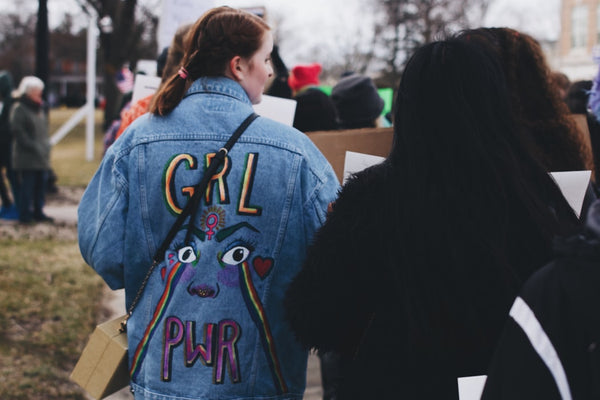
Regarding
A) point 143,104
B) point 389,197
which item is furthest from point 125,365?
point 143,104

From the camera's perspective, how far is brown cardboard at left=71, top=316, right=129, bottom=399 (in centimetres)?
216

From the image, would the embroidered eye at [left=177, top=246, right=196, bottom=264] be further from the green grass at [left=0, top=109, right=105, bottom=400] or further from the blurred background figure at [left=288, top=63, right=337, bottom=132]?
the green grass at [left=0, top=109, right=105, bottom=400]

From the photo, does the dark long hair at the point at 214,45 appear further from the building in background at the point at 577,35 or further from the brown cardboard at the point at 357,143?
the building in background at the point at 577,35

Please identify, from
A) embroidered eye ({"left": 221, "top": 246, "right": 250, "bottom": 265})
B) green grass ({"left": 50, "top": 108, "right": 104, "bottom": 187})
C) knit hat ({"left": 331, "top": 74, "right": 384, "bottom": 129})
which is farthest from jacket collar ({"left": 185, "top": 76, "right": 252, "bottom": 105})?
green grass ({"left": 50, "top": 108, "right": 104, "bottom": 187})

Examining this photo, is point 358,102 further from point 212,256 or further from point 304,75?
point 212,256

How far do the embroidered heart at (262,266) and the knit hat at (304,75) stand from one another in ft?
9.58

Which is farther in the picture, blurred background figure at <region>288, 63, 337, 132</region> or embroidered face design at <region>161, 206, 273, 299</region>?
blurred background figure at <region>288, 63, 337, 132</region>

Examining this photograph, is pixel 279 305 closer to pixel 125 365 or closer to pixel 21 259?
pixel 125 365

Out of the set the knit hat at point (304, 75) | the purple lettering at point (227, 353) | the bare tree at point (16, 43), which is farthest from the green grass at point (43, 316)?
the bare tree at point (16, 43)

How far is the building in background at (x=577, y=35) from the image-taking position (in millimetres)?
35281

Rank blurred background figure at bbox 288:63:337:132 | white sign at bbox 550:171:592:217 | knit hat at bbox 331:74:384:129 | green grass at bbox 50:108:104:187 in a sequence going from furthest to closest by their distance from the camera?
1. green grass at bbox 50:108:104:187
2. knit hat at bbox 331:74:384:129
3. blurred background figure at bbox 288:63:337:132
4. white sign at bbox 550:171:592:217

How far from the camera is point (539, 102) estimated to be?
235 centimetres

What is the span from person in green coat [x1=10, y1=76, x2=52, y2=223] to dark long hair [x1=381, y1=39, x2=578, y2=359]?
8416 mm

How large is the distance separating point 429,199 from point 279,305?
72 cm
